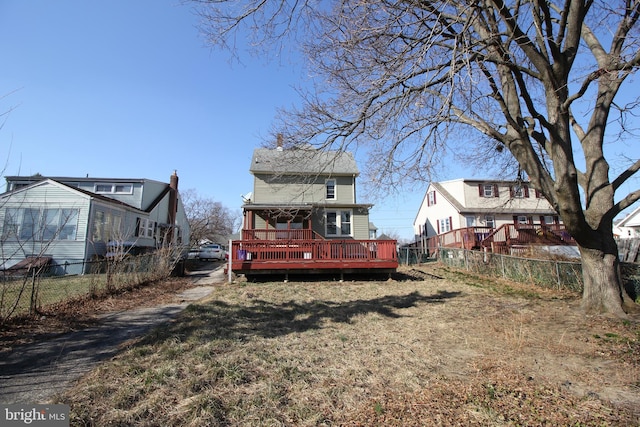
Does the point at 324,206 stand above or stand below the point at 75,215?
above

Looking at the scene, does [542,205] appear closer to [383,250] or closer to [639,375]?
[383,250]

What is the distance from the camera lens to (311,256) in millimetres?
12320

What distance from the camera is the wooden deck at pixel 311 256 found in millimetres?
12117

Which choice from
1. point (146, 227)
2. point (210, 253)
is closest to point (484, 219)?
point (210, 253)

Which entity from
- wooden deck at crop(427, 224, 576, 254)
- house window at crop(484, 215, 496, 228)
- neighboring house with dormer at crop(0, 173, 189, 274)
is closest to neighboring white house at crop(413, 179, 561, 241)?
house window at crop(484, 215, 496, 228)

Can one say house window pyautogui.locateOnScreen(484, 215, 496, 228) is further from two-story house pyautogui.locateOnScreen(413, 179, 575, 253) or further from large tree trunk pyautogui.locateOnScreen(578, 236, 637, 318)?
large tree trunk pyautogui.locateOnScreen(578, 236, 637, 318)

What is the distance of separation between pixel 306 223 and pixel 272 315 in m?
11.9

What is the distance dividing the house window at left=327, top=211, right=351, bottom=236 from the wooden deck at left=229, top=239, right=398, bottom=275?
6.23 meters

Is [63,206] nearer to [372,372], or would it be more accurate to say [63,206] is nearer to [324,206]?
[324,206]

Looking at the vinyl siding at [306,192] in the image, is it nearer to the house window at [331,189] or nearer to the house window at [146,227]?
the house window at [331,189]

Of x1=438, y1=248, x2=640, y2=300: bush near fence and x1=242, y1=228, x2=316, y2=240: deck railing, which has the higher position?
x1=242, y1=228, x2=316, y2=240: deck railing

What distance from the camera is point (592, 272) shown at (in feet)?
21.8

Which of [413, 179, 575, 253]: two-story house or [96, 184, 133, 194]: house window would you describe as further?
[96, 184, 133, 194]: house window

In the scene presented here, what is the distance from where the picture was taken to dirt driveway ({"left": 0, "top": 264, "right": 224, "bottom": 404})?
335 cm
